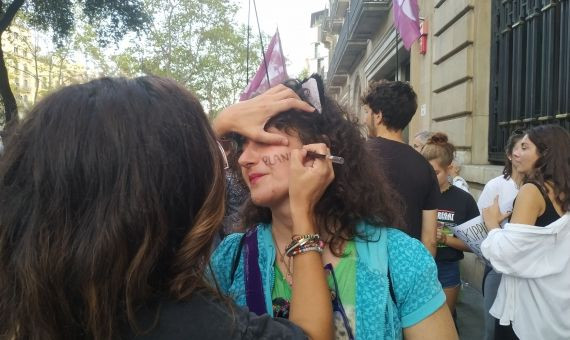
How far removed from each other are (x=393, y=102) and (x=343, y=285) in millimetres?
2320

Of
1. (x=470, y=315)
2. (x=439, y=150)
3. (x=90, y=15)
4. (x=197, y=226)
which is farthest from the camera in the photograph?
(x=90, y=15)

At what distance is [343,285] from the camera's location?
147cm

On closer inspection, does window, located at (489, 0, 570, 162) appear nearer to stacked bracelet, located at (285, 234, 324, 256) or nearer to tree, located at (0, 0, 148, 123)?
stacked bracelet, located at (285, 234, 324, 256)

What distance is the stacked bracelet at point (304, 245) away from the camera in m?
1.33

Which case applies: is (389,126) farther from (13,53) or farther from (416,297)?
(13,53)

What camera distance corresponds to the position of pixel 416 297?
1.44 m

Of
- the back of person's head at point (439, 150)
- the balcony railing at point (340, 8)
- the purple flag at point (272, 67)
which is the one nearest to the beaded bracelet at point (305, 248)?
the back of person's head at point (439, 150)

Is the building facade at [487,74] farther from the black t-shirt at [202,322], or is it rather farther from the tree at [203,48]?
the tree at [203,48]

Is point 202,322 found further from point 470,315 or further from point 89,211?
point 470,315

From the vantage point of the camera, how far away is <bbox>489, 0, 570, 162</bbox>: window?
197 inches

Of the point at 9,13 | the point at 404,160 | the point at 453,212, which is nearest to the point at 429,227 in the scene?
the point at 404,160

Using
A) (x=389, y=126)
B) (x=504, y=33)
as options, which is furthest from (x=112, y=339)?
(x=504, y=33)

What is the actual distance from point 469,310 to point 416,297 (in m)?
4.57

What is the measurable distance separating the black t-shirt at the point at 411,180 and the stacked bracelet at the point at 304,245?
6.43 ft
